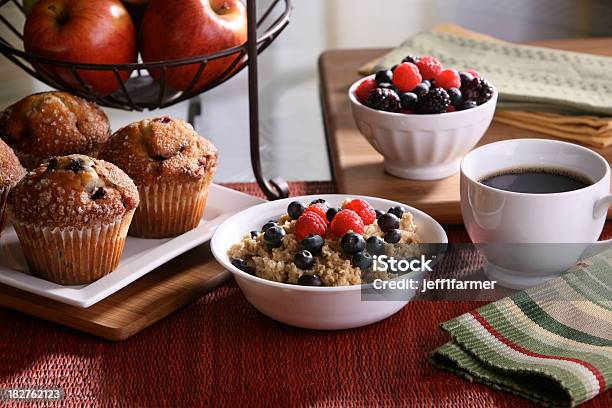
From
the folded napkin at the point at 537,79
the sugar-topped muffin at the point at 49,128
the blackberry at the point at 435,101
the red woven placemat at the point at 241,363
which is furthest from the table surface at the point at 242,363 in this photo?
the folded napkin at the point at 537,79

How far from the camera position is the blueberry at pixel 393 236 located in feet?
3.30

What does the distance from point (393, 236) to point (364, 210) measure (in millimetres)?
49

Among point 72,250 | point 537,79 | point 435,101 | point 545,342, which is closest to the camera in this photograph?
point 545,342

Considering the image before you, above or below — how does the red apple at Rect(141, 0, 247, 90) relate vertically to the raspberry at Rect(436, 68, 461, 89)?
above

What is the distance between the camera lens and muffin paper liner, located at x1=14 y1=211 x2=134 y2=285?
1.04 meters

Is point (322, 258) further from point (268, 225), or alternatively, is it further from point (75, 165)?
point (75, 165)

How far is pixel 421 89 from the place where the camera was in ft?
4.25

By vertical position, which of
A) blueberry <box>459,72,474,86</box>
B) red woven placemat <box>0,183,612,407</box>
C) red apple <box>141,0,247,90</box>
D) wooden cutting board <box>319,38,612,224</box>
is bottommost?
wooden cutting board <box>319,38,612,224</box>

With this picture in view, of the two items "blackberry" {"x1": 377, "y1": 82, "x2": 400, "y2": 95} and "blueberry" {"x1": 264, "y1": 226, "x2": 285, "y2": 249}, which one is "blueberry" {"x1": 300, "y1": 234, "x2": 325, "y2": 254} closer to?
"blueberry" {"x1": 264, "y1": 226, "x2": 285, "y2": 249}

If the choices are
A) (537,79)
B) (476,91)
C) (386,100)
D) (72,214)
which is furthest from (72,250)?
(537,79)

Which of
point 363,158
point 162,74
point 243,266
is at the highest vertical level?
point 162,74

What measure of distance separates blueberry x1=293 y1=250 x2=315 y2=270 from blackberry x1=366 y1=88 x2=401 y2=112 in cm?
39

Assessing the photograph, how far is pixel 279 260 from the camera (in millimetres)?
990

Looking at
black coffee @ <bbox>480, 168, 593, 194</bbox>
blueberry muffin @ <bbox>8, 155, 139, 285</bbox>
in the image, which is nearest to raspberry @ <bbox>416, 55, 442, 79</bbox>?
black coffee @ <bbox>480, 168, 593, 194</bbox>
